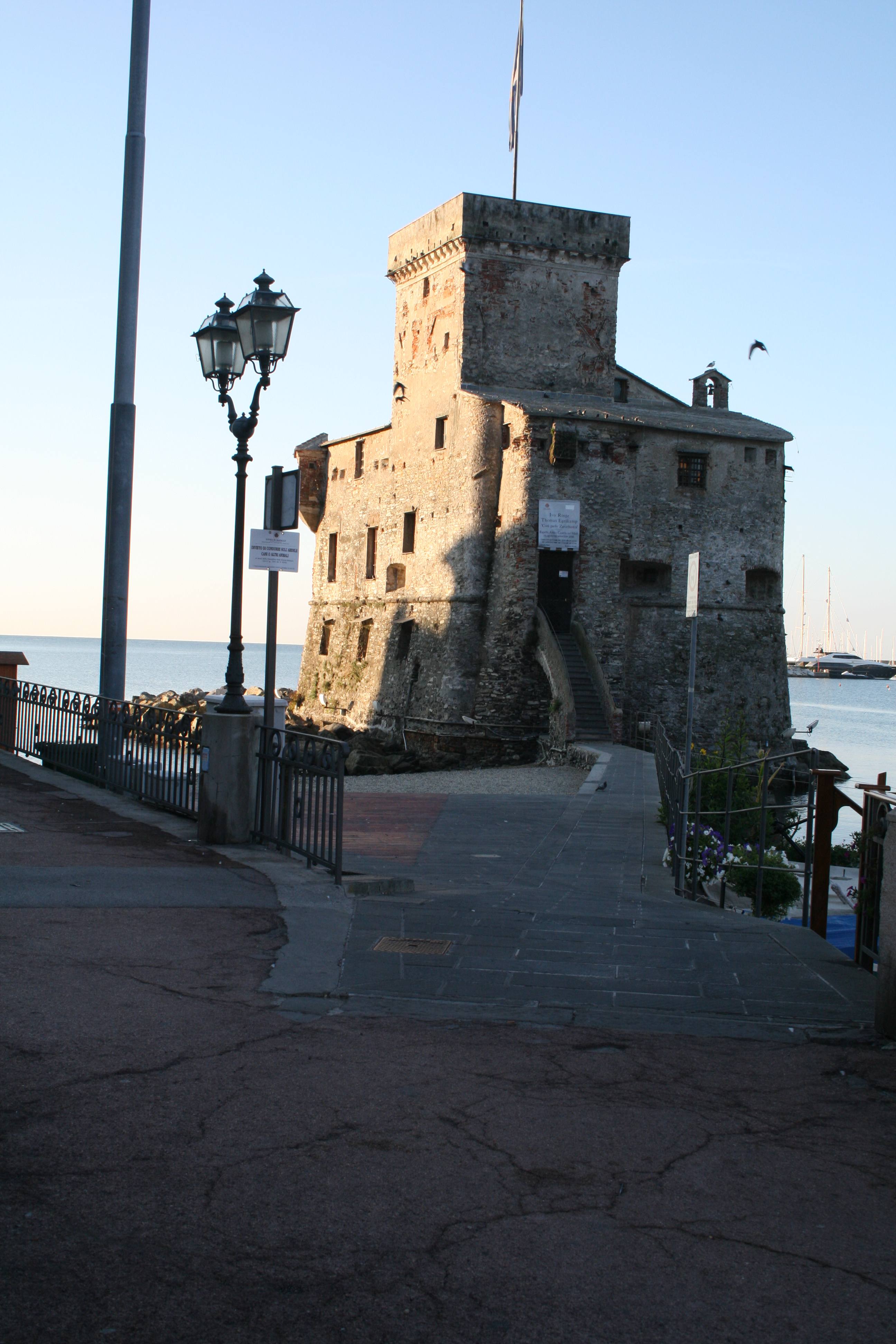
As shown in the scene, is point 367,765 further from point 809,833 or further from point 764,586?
Result: point 809,833

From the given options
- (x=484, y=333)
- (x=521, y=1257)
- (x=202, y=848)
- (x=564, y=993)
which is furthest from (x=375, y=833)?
(x=484, y=333)

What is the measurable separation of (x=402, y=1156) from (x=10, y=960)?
265 centimetres

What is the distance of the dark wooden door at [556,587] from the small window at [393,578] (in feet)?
20.8

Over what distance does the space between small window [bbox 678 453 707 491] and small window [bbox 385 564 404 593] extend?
30.0 feet

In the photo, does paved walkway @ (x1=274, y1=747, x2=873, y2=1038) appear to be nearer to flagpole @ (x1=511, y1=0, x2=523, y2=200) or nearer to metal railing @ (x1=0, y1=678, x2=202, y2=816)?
metal railing @ (x1=0, y1=678, x2=202, y2=816)

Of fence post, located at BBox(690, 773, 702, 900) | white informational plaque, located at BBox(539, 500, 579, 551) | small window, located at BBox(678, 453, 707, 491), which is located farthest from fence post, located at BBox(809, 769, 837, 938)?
small window, located at BBox(678, 453, 707, 491)

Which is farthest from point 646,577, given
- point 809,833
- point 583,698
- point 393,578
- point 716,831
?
point 809,833

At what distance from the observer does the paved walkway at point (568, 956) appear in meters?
5.19

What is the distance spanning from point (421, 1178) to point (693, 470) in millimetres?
31706

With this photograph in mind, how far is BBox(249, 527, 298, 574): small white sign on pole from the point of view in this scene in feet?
30.5

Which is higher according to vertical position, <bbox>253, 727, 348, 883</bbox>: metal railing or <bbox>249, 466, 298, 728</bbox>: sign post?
<bbox>249, 466, 298, 728</bbox>: sign post

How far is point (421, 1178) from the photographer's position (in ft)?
11.1

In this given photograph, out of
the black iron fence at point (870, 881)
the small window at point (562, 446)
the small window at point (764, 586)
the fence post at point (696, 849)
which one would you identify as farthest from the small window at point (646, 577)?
the black iron fence at point (870, 881)

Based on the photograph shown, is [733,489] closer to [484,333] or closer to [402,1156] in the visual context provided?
[484,333]
